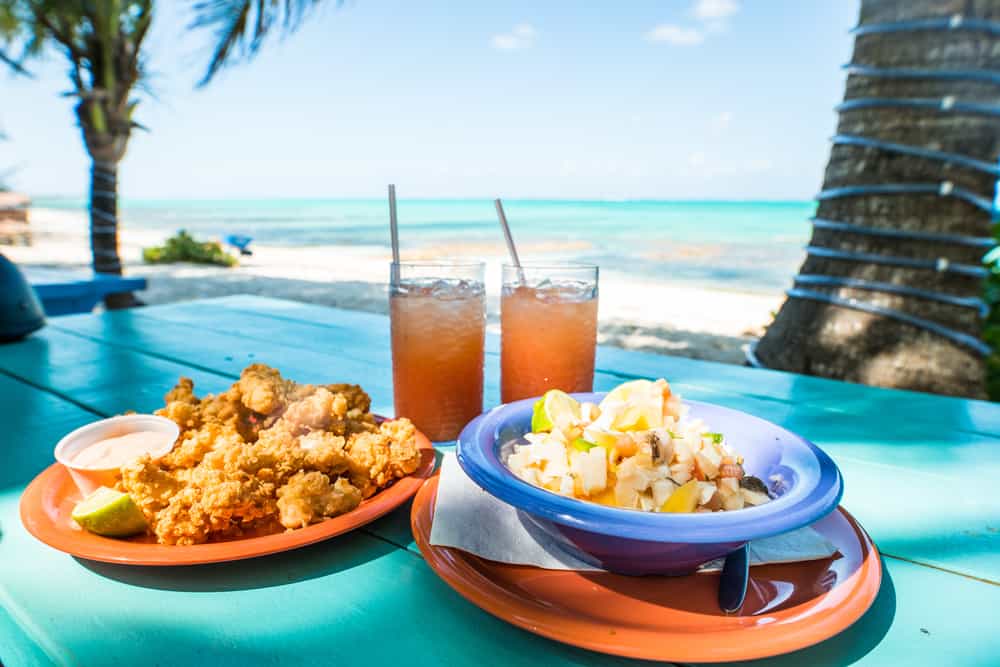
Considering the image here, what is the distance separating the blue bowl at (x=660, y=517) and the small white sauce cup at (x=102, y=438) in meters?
0.46

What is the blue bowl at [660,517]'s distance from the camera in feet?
1.94

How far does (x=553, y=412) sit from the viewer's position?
869mm

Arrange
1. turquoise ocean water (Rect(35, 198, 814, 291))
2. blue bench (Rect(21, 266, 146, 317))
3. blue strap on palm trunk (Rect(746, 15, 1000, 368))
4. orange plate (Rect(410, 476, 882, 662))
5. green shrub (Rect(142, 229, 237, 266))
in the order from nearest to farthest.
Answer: orange plate (Rect(410, 476, 882, 662))
blue strap on palm trunk (Rect(746, 15, 1000, 368))
blue bench (Rect(21, 266, 146, 317))
green shrub (Rect(142, 229, 237, 266))
turquoise ocean water (Rect(35, 198, 814, 291))

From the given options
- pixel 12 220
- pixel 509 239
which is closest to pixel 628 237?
pixel 12 220

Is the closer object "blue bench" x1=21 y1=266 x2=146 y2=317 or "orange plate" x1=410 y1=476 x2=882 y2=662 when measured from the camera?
"orange plate" x1=410 y1=476 x2=882 y2=662

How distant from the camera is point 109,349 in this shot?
1.89 meters

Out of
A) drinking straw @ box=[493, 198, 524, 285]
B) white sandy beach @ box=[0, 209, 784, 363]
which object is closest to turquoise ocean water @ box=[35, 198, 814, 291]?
white sandy beach @ box=[0, 209, 784, 363]

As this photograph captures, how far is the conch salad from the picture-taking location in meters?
0.71

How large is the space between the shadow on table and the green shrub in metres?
13.9

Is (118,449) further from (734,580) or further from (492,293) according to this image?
(492,293)

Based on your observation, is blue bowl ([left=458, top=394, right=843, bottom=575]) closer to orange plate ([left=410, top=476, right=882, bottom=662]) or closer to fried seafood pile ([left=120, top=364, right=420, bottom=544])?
orange plate ([left=410, top=476, right=882, bottom=662])

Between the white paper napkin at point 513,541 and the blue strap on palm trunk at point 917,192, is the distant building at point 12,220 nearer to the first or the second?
the blue strap on palm trunk at point 917,192

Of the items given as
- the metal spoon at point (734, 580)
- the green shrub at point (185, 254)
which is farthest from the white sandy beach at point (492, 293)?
the metal spoon at point (734, 580)

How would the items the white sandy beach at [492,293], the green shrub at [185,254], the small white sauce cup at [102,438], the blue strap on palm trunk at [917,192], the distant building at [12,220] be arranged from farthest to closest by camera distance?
1. the green shrub at [185,254]
2. the distant building at [12,220]
3. the white sandy beach at [492,293]
4. the blue strap on palm trunk at [917,192]
5. the small white sauce cup at [102,438]
